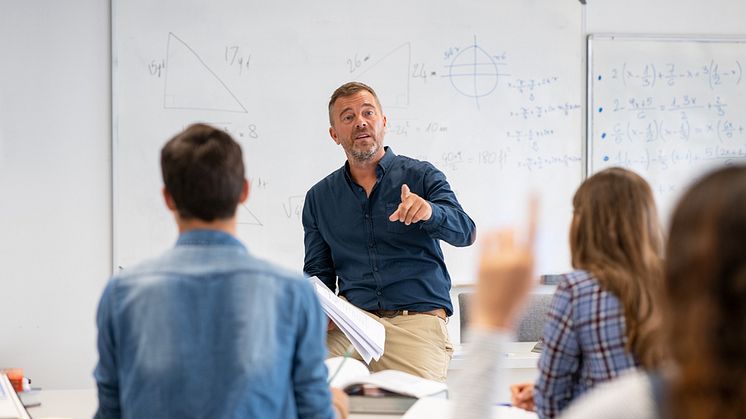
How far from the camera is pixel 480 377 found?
108 cm

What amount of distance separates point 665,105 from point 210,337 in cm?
349

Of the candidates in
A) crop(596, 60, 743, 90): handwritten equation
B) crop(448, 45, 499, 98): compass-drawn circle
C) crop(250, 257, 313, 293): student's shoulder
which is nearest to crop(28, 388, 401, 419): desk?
crop(250, 257, 313, 293): student's shoulder

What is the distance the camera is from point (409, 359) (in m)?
2.94

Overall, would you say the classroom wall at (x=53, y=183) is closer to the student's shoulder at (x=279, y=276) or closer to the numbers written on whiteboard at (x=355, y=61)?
the numbers written on whiteboard at (x=355, y=61)

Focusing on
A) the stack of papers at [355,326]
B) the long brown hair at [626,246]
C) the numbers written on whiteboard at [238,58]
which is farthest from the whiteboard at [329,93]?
the long brown hair at [626,246]

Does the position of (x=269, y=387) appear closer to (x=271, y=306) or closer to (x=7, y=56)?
(x=271, y=306)

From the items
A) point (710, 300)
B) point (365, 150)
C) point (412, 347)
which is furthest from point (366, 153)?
point (710, 300)

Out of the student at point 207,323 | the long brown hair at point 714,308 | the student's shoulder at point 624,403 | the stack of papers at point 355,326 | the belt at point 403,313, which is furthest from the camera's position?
the belt at point 403,313

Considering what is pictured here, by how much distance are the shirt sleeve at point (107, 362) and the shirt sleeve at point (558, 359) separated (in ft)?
2.65

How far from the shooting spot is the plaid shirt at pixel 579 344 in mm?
1695

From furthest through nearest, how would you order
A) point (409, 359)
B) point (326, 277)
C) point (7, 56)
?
1. point (7, 56)
2. point (326, 277)
3. point (409, 359)

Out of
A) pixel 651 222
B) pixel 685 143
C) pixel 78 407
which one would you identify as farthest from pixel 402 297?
pixel 685 143

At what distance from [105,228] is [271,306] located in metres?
2.78

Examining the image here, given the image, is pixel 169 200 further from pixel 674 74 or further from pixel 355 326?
pixel 674 74
